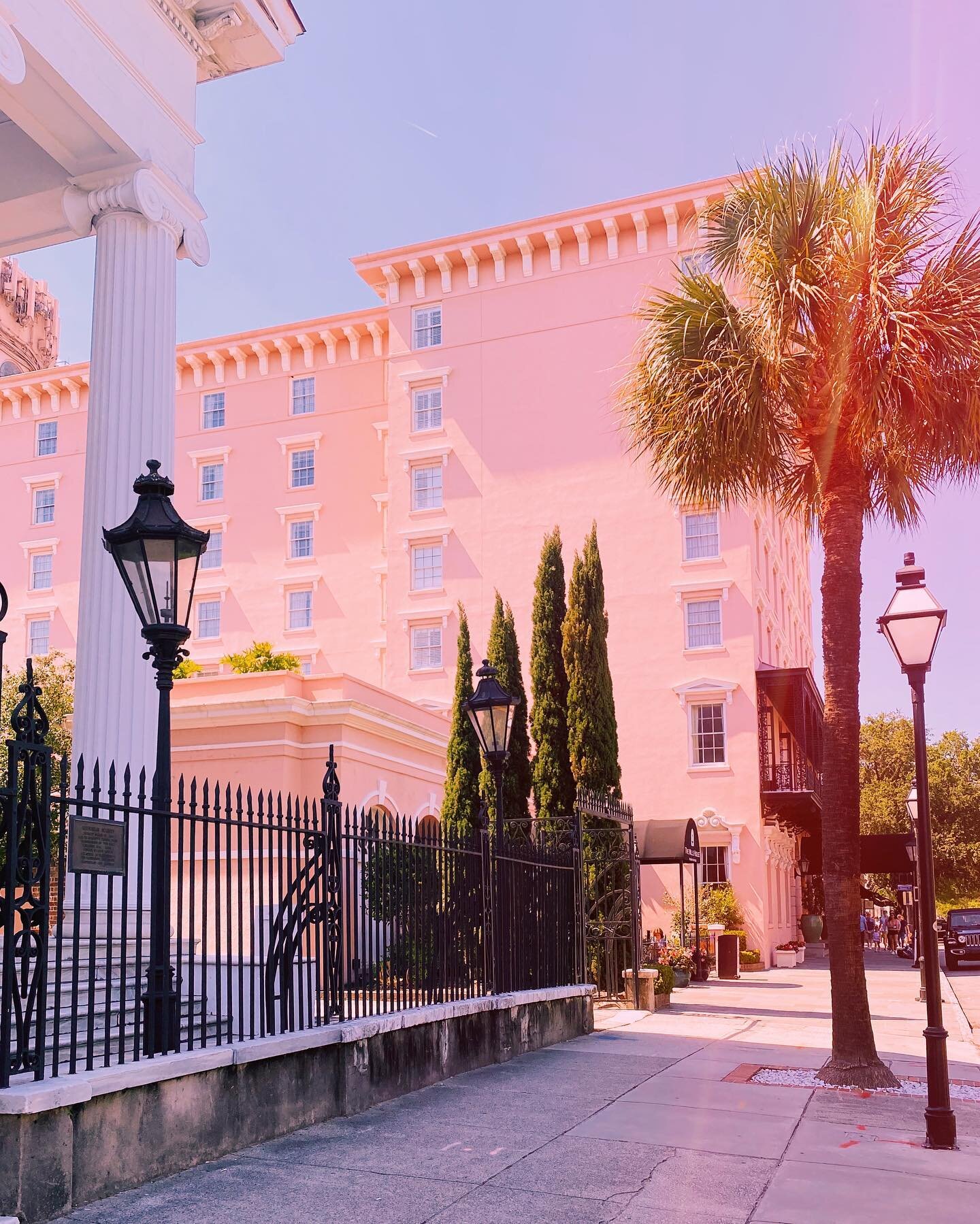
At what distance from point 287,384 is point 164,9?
32829 mm

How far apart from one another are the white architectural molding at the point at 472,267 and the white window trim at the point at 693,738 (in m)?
16.2

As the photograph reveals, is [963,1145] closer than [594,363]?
Yes

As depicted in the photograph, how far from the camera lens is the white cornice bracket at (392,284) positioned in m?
43.3

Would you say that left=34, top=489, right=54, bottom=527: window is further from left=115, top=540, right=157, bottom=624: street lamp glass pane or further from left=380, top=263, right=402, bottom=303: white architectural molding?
left=115, top=540, right=157, bottom=624: street lamp glass pane

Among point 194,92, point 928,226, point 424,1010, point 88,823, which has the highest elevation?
point 194,92

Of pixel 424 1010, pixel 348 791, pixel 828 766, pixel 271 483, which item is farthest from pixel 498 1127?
pixel 271 483

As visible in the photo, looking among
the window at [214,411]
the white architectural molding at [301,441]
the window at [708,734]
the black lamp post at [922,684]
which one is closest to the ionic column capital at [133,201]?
the black lamp post at [922,684]

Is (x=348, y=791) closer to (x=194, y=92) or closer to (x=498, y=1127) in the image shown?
(x=194, y=92)

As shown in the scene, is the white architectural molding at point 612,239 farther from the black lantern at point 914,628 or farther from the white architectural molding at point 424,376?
the black lantern at point 914,628

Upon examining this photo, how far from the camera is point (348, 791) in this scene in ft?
74.1

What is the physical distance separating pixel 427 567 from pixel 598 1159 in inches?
1353

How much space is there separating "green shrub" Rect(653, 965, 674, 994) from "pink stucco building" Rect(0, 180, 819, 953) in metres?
12.9

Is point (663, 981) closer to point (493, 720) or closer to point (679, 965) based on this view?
point (679, 965)

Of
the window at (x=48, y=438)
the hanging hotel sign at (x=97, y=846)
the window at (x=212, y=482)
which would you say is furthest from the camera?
the window at (x=48, y=438)
